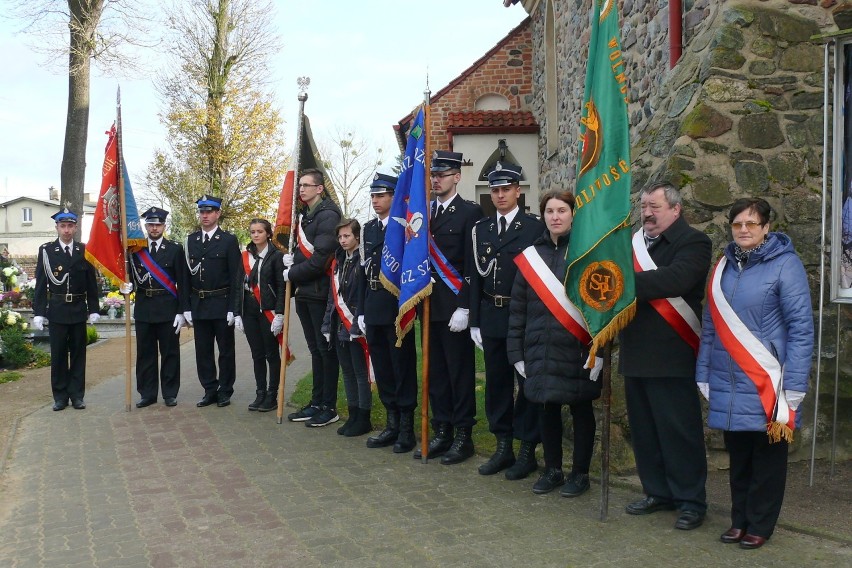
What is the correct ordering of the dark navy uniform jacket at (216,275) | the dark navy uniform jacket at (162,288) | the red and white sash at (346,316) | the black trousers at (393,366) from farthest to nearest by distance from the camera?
the dark navy uniform jacket at (162,288) → the dark navy uniform jacket at (216,275) → the red and white sash at (346,316) → the black trousers at (393,366)

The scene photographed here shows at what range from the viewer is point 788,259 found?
4.25 meters

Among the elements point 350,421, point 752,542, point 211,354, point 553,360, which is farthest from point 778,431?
point 211,354

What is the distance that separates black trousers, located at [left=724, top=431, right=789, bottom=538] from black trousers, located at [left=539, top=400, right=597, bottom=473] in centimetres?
102

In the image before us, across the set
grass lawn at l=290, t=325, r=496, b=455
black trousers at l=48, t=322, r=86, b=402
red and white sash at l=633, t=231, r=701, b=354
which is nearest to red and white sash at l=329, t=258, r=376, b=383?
grass lawn at l=290, t=325, r=496, b=455

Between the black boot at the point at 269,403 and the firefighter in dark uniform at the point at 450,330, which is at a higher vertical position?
the firefighter in dark uniform at the point at 450,330

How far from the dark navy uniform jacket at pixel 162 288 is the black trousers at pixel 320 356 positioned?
5.11 feet

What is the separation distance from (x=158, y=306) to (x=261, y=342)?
1165mm

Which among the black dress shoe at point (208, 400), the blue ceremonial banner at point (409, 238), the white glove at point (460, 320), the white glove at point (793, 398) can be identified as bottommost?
the black dress shoe at point (208, 400)

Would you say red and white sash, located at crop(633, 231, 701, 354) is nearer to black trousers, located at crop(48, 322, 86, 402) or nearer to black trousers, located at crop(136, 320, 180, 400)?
black trousers, located at crop(136, 320, 180, 400)

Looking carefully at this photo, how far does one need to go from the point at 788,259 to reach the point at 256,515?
3.28 m

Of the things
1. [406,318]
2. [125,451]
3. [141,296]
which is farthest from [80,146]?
[406,318]

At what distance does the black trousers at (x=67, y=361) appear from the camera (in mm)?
8758

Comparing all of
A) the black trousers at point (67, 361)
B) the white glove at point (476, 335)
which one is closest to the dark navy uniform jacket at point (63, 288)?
the black trousers at point (67, 361)

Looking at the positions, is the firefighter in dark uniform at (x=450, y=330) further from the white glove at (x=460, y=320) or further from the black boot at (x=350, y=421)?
the black boot at (x=350, y=421)
